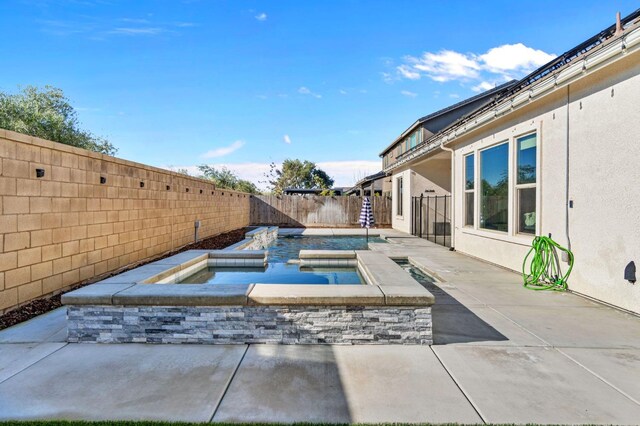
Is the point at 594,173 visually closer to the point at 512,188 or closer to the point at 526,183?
the point at 526,183

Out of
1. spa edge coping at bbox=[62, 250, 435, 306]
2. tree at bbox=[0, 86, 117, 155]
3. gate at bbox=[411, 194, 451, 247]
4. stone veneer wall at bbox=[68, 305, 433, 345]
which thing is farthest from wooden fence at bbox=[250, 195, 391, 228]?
stone veneer wall at bbox=[68, 305, 433, 345]

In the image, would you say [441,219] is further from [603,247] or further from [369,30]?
[603,247]

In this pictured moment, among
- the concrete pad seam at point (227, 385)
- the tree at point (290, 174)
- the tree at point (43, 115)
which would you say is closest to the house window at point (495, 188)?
the concrete pad seam at point (227, 385)

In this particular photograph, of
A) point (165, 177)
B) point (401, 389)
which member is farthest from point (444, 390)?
point (165, 177)

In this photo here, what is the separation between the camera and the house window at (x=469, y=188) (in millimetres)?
8836

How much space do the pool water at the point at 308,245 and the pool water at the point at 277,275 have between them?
1410mm

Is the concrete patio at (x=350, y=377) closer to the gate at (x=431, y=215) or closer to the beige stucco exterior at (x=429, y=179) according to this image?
the gate at (x=431, y=215)

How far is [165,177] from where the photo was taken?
345 inches

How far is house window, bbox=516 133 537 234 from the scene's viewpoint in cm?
637

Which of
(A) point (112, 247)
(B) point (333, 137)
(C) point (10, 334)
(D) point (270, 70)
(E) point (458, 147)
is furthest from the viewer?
(B) point (333, 137)

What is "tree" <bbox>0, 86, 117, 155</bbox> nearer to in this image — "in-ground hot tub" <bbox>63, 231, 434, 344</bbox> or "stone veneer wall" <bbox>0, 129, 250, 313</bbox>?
"stone veneer wall" <bbox>0, 129, 250, 313</bbox>

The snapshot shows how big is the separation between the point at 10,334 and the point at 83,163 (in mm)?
3032

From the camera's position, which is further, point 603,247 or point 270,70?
point 270,70

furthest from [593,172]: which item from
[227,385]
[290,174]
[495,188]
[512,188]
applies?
[290,174]
